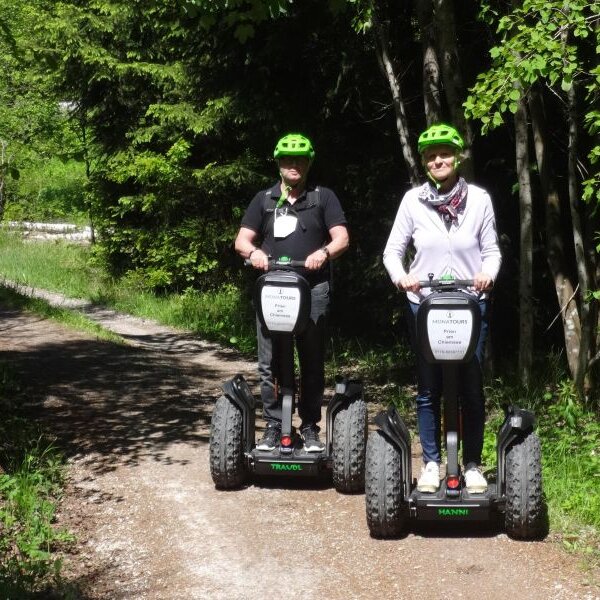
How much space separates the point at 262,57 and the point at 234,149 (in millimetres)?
4224

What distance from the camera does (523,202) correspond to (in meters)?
7.58

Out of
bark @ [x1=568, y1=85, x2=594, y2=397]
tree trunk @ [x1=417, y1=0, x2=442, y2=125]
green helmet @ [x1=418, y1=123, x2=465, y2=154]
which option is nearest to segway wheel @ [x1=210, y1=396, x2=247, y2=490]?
green helmet @ [x1=418, y1=123, x2=465, y2=154]

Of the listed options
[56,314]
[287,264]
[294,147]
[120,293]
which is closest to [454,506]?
[287,264]

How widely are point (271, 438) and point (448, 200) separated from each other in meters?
1.82

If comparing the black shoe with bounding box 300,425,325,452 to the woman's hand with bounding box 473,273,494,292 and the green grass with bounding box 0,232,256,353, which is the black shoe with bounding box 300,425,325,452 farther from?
the green grass with bounding box 0,232,256,353

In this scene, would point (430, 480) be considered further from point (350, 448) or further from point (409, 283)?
point (409, 283)

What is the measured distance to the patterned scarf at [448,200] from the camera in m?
4.82

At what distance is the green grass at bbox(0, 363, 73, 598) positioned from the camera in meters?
4.58

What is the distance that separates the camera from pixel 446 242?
482 centimetres

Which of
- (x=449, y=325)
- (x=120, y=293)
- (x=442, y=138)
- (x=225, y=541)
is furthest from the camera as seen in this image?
(x=120, y=293)

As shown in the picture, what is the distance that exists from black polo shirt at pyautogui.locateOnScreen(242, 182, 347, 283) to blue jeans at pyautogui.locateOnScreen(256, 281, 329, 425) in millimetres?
211

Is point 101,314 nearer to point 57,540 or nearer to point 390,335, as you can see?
point 390,335

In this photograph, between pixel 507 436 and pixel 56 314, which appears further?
pixel 56 314

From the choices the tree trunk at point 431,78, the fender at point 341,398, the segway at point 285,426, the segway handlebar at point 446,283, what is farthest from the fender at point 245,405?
the tree trunk at point 431,78
